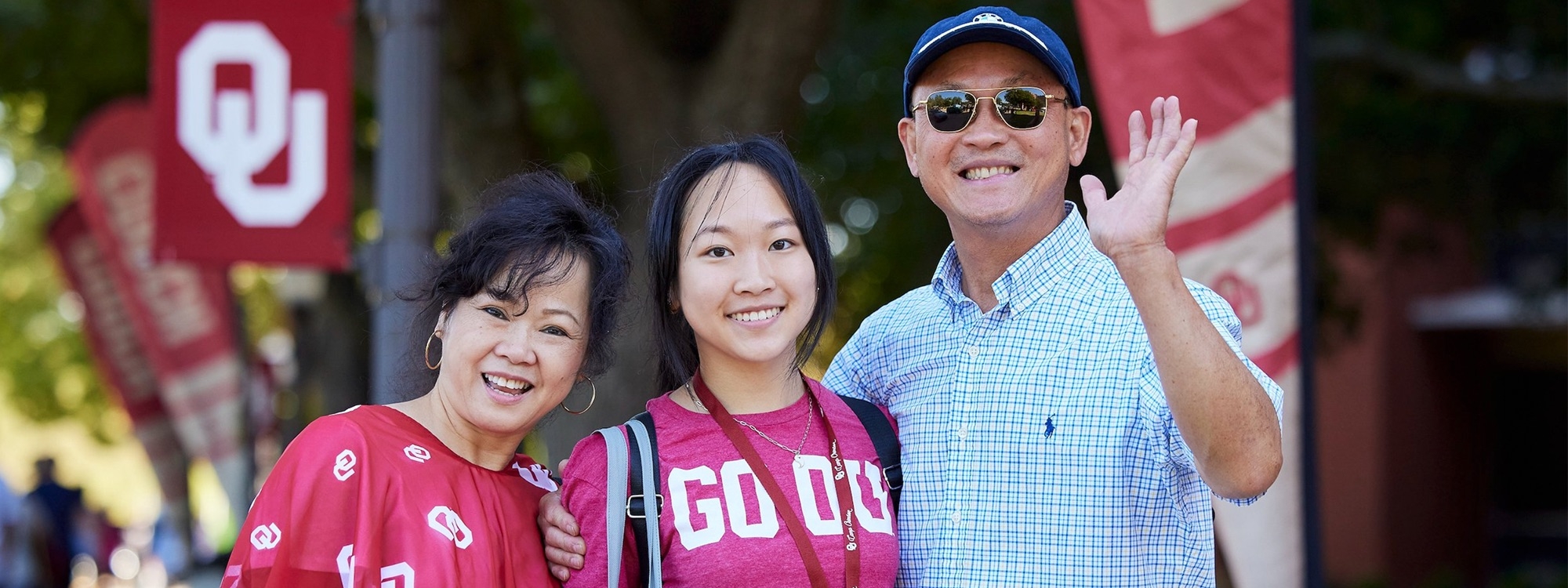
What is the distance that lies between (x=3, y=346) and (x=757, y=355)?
90.5 ft

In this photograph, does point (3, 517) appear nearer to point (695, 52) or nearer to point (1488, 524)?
point (695, 52)

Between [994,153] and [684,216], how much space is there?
619mm

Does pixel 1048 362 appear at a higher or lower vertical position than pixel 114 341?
higher

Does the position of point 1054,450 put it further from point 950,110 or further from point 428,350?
point 428,350

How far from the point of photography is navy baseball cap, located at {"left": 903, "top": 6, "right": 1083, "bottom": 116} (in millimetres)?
2895

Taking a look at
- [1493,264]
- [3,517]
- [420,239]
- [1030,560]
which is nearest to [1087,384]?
[1030,560]

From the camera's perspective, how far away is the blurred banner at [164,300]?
10.6 meters

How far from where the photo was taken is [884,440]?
2916mm

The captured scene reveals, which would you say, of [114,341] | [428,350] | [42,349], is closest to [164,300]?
[114,341]

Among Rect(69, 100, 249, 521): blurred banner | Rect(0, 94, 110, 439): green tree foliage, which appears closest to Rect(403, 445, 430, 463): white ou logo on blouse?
Rect(69, 100, 249, 521): blurred banner

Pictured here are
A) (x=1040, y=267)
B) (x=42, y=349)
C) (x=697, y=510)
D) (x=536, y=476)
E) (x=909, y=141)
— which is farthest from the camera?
(x=42, y=349)

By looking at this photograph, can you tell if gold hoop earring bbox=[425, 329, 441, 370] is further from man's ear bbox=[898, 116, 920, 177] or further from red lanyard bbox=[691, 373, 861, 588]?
man's ear bbox=[898, 116, 920, 177]

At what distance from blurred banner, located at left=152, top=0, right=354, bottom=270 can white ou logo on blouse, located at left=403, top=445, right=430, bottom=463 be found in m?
2.47

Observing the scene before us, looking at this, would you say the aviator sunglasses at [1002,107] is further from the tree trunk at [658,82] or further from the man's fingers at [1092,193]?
the tree trunk at [658,82]
